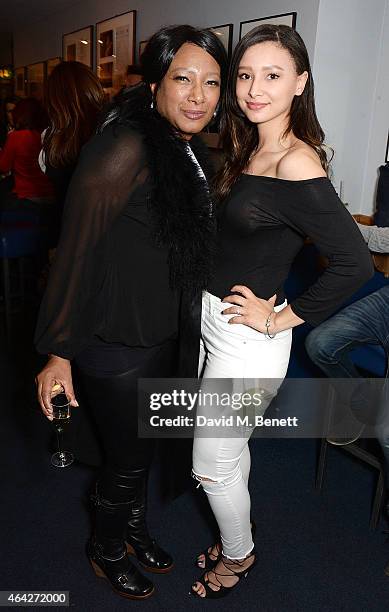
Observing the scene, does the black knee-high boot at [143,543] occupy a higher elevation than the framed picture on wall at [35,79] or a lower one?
lower

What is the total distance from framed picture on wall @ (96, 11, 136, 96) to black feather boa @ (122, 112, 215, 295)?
13.3 ft

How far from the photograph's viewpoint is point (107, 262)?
3.76 feet

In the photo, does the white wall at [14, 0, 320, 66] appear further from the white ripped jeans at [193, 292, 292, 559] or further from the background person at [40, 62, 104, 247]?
the white ripped jeans at [193, 292, 292, 559]

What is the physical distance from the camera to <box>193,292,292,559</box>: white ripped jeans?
1.27 metres

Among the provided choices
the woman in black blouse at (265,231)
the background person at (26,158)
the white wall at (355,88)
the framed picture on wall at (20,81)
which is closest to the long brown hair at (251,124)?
the woman in black blouse at (265,231)

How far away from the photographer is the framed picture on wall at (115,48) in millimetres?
4723

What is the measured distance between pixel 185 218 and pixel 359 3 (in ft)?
8.66

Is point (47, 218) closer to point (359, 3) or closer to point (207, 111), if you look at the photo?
point (359, 3)

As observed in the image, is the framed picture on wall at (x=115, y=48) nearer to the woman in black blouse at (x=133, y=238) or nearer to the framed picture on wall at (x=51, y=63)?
the framed picture on wall at (x=51, y=63)

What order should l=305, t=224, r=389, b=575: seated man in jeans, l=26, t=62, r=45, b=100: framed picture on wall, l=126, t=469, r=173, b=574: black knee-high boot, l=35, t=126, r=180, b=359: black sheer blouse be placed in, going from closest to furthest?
l=35, t=126, r=180, b=359: black sheer blouse
l=126, t=469, r=173, b=574: black knee-high boot
l=305, t=224, r=389, b=575: seated man in jeans
l=26, t=62, r=45, b=100: framed picture on wall

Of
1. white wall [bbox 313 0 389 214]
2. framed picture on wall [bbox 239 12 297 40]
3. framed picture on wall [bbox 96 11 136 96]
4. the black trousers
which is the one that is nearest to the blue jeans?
the black trousers

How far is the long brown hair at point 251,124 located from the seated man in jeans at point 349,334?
0.75m

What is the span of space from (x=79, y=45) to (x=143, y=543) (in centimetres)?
559

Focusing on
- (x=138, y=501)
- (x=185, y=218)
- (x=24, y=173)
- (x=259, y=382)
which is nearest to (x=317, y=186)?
(x=185, y=218)
